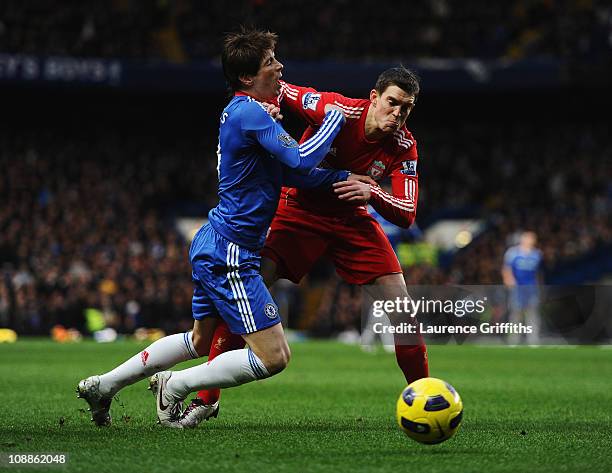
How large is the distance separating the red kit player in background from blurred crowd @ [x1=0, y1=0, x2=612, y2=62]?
2194 cm

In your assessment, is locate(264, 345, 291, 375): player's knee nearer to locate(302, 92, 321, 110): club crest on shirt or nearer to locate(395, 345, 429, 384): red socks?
locate(395, 345, 429, 384): red socks

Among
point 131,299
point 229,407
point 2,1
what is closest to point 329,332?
point 131,299

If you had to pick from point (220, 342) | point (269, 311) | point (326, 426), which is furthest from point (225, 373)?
point (326, 426)

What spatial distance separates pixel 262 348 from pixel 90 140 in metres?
25.4

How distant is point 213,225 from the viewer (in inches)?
246

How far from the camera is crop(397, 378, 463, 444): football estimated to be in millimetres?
5672

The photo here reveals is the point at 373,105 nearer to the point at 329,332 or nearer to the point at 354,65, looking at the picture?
the point at 329,332

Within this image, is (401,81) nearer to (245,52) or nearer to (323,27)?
(245,52)

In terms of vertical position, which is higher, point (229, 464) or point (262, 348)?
point (262, 348)

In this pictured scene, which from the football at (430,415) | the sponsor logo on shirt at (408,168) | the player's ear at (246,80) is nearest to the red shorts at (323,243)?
the sponsor logo on shirt at (408,168)

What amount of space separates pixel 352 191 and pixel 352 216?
867mm

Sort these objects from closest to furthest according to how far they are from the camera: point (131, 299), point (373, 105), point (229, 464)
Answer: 1. point (229, 464)
2. point (373, 105)
3. point (131, 299)

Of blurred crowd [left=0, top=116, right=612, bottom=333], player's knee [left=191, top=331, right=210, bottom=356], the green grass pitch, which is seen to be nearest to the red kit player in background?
player's knee [left=191, top=331, right=210, bottom=356]

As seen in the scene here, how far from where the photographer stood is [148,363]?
6.62 m
